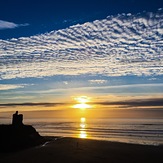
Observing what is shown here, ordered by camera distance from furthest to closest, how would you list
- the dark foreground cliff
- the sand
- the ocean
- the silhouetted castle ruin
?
the ocean < the silhouetted castle ruin < the dark foreground cliff < the sand

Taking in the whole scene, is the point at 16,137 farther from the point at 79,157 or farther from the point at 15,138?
the point at 79,157

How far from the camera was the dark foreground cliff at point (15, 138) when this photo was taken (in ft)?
134

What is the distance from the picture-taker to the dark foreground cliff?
40725 mm

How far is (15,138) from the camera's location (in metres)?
42.9

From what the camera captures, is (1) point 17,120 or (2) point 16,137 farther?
(1) point 17,120

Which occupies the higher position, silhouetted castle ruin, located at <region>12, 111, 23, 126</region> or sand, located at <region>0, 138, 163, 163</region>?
silhouetted castle ruin, located at <region>12, 111, 23, 126</region>

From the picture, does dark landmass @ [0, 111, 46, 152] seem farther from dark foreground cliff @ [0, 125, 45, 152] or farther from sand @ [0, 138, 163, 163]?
sand @ [0, 138, 163, 163]

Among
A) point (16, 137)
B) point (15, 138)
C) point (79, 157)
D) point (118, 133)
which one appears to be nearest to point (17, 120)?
point (16, 137)

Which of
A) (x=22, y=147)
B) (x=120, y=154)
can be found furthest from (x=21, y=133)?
(x=120, y=154)

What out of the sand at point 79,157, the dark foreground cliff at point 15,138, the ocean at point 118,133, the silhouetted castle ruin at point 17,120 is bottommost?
the ocean at point 118,133

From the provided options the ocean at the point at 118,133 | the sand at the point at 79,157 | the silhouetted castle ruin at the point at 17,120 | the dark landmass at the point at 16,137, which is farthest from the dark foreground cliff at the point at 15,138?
the ocean at the point at 118,133

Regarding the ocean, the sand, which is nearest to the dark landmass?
the sand

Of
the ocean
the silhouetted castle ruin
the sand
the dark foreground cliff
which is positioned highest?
the silhouetted castle ruin

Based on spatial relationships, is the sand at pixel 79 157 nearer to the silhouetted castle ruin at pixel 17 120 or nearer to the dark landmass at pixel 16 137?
the dark landmass at pixel 16 137
